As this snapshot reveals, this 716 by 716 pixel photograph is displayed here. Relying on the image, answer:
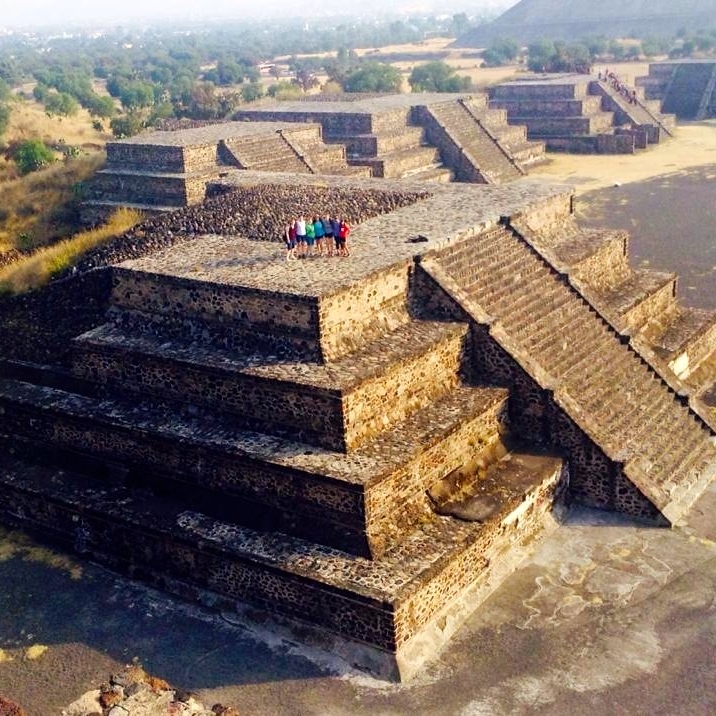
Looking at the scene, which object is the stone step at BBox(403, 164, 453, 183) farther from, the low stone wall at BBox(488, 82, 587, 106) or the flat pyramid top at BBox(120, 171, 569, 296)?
the flat pyramid top at BBox(120, 171, 569, 296)

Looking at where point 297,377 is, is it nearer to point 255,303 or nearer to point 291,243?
point 255,303

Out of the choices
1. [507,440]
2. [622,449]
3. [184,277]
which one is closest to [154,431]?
[184,277]

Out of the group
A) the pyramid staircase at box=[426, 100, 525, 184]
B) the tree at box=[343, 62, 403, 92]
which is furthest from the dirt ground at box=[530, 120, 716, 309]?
the tree at box=[343, 62, 403, 92]

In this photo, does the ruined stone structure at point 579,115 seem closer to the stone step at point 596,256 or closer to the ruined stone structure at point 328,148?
the ruined stone structure at point 328,148

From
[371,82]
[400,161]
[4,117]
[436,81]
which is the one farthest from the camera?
[436,81]

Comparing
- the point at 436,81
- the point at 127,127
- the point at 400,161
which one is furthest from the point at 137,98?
the point at 400,161

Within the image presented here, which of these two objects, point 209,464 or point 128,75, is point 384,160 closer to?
point 209,464
